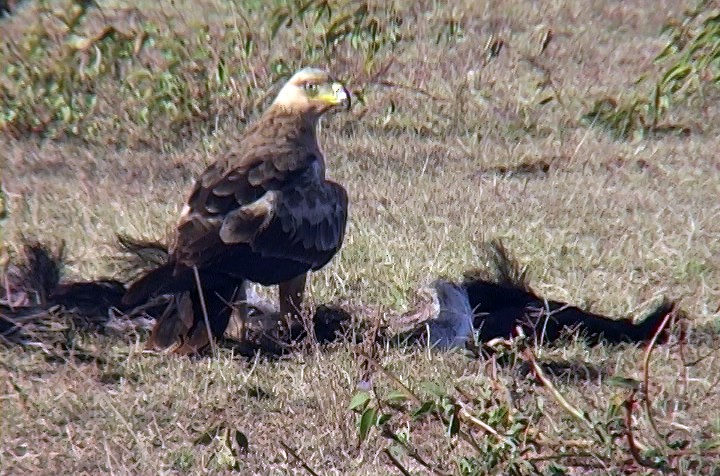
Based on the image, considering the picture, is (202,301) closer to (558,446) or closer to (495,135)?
(558,446)

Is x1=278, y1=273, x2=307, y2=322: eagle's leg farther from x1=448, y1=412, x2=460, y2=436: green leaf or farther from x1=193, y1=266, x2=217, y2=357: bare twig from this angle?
x1=448, y1=412, x2=460, y2=436: green leaf

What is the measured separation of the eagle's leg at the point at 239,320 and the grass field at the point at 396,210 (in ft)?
1.01

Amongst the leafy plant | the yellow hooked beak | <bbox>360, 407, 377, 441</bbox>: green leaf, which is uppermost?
the yellow hooked beak

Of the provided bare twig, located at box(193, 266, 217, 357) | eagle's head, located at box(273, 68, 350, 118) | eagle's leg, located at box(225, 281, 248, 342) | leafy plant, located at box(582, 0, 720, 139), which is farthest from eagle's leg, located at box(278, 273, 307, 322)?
leafy plant, located at box(582, 0, 720, 139)

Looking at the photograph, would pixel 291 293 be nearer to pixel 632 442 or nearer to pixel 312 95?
pixel 312 95

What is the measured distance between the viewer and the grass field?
4.32m

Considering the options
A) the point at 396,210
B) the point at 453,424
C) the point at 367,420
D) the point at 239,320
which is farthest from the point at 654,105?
the point at 367,420

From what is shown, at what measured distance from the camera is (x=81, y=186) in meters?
7.70

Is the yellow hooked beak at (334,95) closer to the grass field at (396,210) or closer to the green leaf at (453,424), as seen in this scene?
the grass field at (396,210)

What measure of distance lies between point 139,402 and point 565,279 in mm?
2390

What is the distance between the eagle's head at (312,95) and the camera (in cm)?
649

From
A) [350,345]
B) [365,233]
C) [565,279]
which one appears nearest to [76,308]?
[350,345]

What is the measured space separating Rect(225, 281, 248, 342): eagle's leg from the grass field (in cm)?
31

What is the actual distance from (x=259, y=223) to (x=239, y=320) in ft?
1.31
